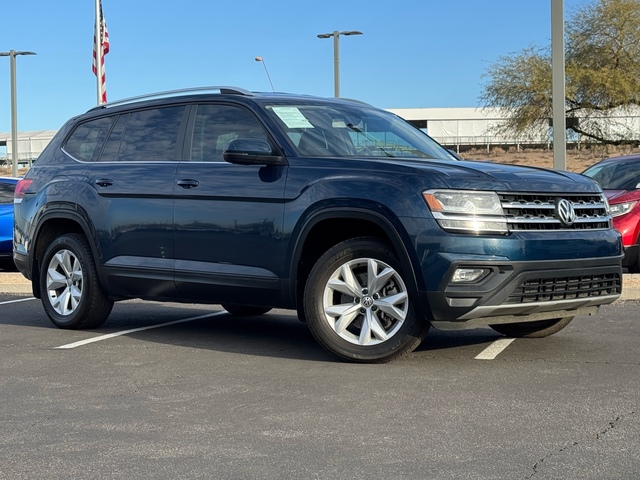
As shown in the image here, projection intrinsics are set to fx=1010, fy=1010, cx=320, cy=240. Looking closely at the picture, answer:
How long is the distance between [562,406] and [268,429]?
1517mm

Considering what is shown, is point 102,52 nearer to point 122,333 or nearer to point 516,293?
point 122,333

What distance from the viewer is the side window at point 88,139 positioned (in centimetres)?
852

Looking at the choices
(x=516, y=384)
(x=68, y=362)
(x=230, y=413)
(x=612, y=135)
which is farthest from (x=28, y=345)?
(x=612, y=135)

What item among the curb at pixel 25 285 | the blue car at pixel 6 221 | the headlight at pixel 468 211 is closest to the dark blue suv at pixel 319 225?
the headlight at pixel 468 211

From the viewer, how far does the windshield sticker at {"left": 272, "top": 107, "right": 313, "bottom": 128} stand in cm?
724

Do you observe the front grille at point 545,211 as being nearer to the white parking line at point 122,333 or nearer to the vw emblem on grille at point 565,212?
the vw emblem on grille at point 565,212

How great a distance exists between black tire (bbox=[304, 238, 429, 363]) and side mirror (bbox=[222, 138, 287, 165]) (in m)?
0.79

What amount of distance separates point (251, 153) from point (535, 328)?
A: 252cm

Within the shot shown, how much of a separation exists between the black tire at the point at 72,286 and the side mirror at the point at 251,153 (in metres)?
2.00

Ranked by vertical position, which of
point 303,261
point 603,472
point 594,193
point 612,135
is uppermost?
point 612,135

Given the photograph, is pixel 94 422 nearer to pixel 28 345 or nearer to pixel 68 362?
pixel 68 362

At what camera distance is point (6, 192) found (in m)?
14.4

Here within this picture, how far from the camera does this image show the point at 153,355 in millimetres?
7070

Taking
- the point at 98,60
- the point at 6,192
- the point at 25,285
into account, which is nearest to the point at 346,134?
the point at 25,285
